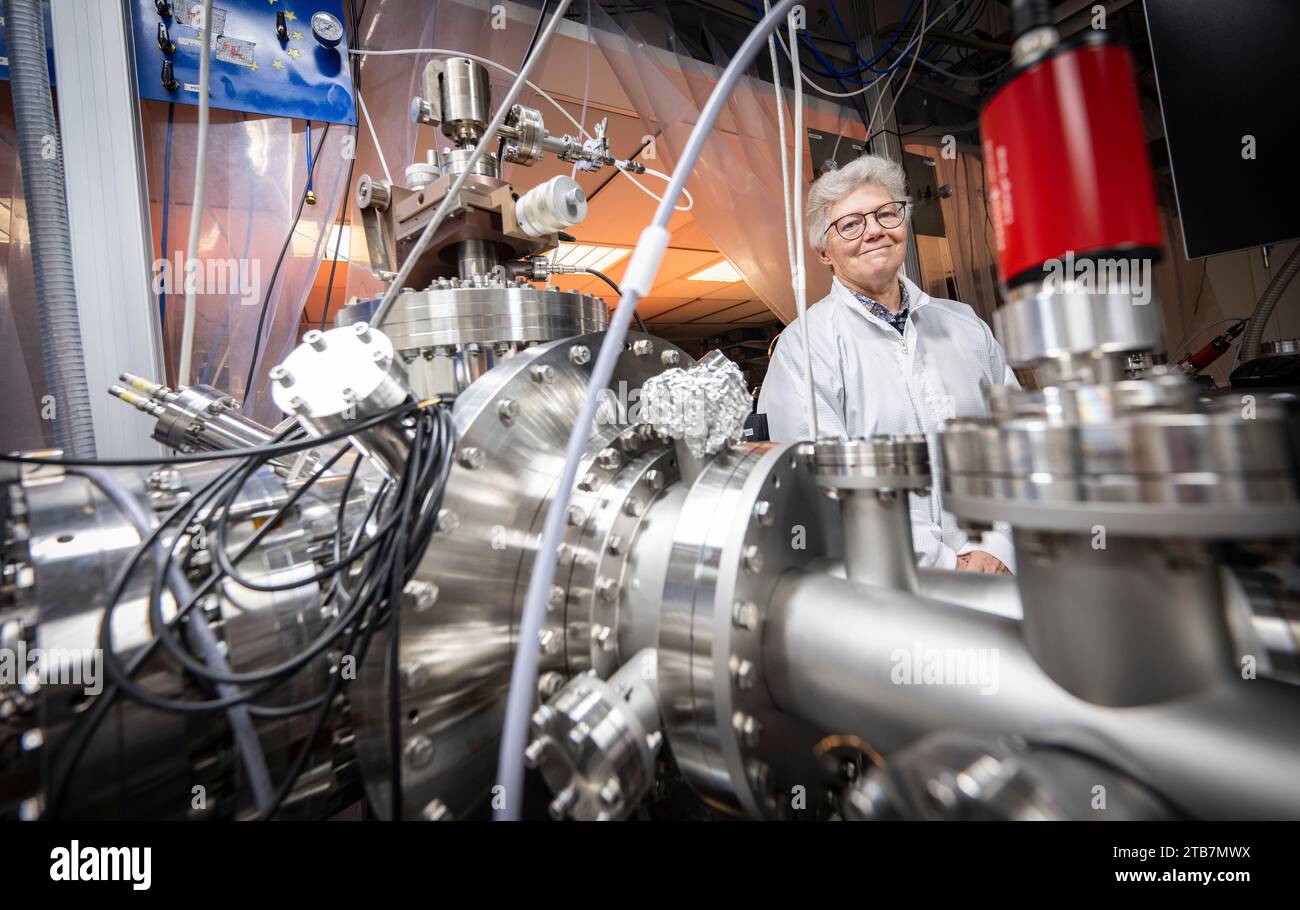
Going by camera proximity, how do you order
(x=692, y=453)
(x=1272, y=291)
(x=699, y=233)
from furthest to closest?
1. (x=699, y=233)
2. (x=1272, y=291)
3. (x=692, y=453)

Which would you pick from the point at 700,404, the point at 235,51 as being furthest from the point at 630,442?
the point at 235,51

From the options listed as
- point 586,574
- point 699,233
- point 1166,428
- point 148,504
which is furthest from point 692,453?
point 699,233

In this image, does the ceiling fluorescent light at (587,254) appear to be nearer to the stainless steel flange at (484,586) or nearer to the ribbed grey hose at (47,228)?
the ribbed grey hose at (47,228)

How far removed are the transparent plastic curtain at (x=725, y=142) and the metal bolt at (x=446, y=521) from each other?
61.7 inches

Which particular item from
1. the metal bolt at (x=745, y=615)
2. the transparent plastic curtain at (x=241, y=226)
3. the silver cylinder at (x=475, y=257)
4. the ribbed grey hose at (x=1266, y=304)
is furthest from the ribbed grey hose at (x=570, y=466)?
the ribbed grey hose at (x=1266, y=304)

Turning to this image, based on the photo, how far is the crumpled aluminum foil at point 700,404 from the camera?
0.48 m

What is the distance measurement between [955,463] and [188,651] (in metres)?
0.50

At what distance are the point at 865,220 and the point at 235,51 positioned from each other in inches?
48.6

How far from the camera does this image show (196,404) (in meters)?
0.60

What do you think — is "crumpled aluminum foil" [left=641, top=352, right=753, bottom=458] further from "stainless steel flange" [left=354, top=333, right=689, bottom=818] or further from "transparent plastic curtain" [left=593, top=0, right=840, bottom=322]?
"transparent plastic curtain" [left=593, top=0, right=840, bottom=322]

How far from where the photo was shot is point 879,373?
129 centimetres

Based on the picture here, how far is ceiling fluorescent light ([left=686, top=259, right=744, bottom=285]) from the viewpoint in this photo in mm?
4266

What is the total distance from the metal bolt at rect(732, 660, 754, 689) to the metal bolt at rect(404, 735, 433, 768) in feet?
0.77
